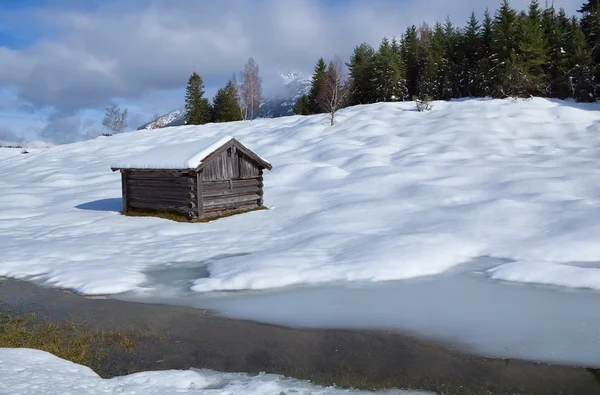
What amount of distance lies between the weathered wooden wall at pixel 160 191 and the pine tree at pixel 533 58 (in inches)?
1450

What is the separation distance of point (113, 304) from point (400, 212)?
12813mm

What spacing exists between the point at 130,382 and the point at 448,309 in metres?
6.18

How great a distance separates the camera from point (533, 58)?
47688mm

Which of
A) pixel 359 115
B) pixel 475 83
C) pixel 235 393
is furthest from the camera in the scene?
pixel 475 83

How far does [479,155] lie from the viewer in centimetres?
3141

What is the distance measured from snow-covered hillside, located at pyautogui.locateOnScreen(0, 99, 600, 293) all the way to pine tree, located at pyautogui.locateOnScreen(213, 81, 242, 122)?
30.9 m

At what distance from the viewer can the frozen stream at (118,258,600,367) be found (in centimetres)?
802

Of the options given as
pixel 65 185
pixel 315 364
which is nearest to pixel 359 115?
pixel 65 185

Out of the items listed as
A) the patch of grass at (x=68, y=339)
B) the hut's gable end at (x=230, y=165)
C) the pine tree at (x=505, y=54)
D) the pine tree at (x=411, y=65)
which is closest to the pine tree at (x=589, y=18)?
the pine tree at (x=505, y=54)

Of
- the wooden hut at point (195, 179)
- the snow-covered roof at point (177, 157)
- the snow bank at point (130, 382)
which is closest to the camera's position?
the snow bank at point (130, 382)

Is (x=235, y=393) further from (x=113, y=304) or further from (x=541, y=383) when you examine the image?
(x=113, y=304)

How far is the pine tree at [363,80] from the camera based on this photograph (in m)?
61.4

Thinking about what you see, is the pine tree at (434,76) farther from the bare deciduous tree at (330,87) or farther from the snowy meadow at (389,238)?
the snowy meadow at (389,238)

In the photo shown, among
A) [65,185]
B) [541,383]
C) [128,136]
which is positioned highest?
[128,136]
